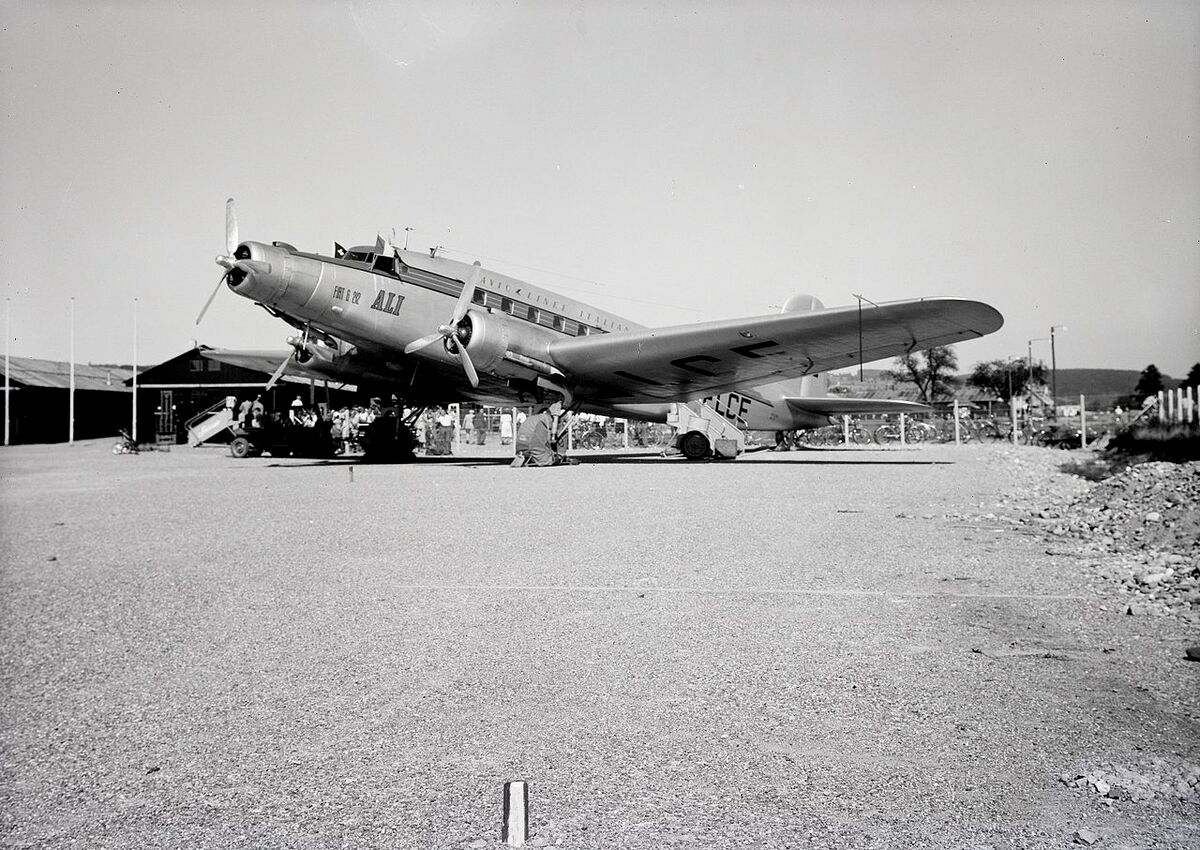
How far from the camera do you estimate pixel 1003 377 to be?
71812mm

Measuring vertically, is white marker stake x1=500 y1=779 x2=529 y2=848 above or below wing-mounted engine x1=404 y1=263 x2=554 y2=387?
below

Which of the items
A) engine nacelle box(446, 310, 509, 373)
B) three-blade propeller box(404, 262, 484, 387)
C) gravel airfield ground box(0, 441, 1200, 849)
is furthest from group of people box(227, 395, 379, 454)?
gravel airfield ground box(0, 441, 1200, 849)

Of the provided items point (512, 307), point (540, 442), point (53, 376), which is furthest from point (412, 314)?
point (53, 376)

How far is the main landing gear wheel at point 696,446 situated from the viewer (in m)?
23.4

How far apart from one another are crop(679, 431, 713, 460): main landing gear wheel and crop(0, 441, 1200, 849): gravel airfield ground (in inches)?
609

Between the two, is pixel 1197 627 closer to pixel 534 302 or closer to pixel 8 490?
pixel 8 490

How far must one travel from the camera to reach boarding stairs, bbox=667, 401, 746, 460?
924 inches

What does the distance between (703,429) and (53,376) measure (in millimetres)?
35410

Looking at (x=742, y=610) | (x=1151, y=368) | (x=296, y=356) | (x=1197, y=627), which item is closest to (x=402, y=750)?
(x=742, y=610)

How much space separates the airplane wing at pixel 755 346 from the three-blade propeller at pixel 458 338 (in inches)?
105

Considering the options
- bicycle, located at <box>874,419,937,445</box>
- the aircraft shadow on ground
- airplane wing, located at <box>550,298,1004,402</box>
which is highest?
airplane wing, located at <box>550,298,1004,402</box>

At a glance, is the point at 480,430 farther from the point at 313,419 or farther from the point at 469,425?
the point at 313,419

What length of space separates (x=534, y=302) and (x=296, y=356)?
6.44 metres

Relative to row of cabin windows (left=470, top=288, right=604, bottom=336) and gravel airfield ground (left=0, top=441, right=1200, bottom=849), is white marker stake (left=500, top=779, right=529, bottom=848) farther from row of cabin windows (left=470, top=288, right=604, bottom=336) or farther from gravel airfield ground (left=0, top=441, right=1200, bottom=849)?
row of cabin windows (left=470, top=288, right=604, bottom=336)
